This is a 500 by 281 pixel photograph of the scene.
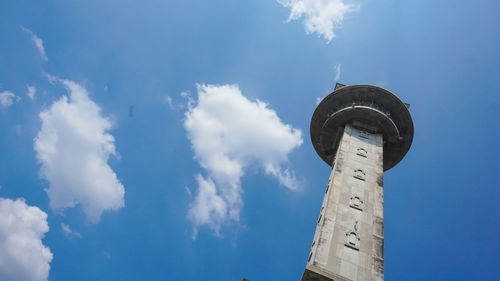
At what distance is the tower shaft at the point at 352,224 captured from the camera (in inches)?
671

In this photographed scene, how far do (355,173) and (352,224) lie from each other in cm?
517

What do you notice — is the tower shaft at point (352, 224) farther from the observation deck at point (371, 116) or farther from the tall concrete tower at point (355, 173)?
the observation deck at point (371, 116)

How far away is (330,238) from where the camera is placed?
727 inches

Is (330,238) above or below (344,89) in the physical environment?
below

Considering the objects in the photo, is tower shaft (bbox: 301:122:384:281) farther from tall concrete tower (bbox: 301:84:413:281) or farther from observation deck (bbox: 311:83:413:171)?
observation deck (bbox: 311:83:413:171)

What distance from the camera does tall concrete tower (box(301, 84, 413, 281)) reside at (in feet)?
57.2

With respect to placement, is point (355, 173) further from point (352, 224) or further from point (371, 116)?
point (371, 116)

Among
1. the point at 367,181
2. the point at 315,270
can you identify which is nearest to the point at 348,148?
the point at 367,181

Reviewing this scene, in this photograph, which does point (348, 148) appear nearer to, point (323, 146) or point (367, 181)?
point (367, 181)

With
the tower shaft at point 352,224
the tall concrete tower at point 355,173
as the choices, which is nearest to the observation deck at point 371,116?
the tall concrete tower at point 355,173

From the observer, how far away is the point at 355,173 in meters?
23.4

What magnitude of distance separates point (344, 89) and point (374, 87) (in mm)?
2890

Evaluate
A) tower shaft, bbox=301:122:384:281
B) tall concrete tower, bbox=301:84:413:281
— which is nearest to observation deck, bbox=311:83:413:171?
tall concrete tower, bbox=301:84:413:281

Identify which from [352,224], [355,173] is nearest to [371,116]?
[355,173]
